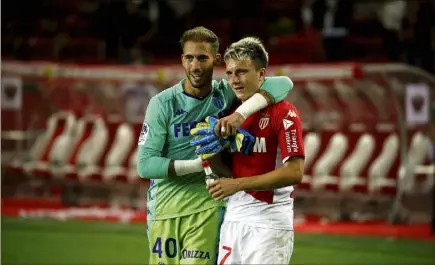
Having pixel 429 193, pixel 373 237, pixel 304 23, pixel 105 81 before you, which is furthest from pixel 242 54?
pixel 304 23

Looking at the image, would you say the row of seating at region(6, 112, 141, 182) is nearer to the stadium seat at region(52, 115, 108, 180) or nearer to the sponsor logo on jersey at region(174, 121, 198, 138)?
the stadium seat at region(52, 115, 108, 180)

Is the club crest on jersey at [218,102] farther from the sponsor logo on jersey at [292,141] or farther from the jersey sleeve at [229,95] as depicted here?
the sponsor logo on jersey at [292,141]

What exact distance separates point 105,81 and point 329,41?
367 cm

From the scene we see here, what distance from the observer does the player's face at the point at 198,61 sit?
5.89 m

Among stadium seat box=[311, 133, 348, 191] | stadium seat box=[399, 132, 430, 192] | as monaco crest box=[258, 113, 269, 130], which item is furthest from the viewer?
stadium seat box=[311, 133, 348, 191]

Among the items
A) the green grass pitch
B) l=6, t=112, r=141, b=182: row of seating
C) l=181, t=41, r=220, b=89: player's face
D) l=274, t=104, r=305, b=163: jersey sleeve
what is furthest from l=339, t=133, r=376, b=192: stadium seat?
l=274, t=104, r=305, b=163: jersey sleeve

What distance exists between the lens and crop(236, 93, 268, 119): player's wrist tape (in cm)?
551

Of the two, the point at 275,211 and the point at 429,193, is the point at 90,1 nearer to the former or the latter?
the point at 429,193

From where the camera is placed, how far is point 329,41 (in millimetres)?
16766

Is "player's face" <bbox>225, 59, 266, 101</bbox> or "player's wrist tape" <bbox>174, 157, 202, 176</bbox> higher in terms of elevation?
"player's face" <bbox>225, 59, 266, 101</bbox>

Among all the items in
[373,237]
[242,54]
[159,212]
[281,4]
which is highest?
[281,4]

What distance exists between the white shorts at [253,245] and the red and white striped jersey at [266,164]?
38mm

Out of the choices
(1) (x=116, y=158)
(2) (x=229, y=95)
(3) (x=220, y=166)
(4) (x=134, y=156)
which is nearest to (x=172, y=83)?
(4) (x=134, y=156)

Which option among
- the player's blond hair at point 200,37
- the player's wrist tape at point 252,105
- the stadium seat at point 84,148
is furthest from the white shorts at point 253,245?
the stadium seat at point 84,148
